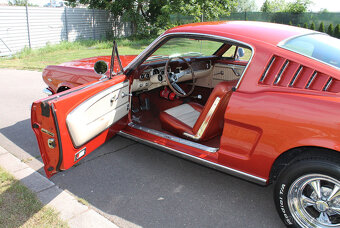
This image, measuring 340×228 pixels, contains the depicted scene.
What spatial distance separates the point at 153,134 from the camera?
131 inches

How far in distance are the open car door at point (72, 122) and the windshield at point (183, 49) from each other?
32.1 inches

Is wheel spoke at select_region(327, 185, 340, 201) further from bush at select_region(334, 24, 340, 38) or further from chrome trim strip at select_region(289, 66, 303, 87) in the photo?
bush at select_region(334, 24, 340, 38)

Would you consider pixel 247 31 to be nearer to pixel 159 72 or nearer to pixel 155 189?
pixel 159 72

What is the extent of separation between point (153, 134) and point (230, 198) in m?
1.10

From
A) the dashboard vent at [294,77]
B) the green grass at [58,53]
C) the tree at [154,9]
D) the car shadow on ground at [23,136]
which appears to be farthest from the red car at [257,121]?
the tree at [154,9]

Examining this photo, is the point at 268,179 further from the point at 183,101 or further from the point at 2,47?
the point at 2,47

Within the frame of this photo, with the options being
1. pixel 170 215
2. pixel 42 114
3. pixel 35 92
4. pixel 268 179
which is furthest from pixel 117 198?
pixel 35 92

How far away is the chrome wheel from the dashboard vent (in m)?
0.68

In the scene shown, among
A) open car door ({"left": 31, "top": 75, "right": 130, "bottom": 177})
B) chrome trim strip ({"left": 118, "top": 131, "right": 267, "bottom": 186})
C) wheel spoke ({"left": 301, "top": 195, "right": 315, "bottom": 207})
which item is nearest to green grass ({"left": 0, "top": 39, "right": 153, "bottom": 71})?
open car door ({"left": 31, "top": 75, "right": 130, "bottom": 177})

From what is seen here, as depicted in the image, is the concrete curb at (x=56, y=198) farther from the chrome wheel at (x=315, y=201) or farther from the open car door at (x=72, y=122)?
the chrome wheel at (x=315, y=201)

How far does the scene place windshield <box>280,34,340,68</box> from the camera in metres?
2.40

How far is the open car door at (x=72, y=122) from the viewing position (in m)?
2.53

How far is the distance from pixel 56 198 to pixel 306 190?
7.82 ft

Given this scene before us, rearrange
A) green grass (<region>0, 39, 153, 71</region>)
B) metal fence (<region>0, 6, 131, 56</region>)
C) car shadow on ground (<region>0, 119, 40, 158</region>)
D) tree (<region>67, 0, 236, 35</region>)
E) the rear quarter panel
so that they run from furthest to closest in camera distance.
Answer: tree (<region>67, 0, 236, 35</region>)
metal fence (<region>0, 6, 131, 56</region>)
green grass (<region>0, 39, 153, 71</region>)
car shadow on ground (<region>0, 119, 40, 158</region>)
the rear quarter panel
